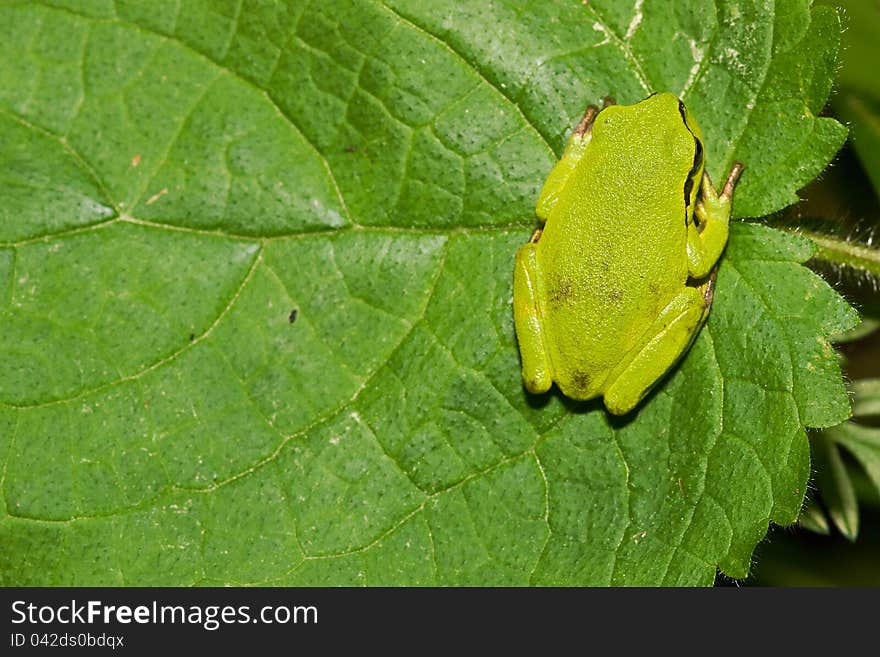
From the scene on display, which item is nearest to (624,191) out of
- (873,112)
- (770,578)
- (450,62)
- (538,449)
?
(450,62)

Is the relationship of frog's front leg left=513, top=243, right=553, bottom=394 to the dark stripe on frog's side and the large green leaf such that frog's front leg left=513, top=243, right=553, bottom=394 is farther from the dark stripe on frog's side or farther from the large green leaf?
the dark stripe on frog's side

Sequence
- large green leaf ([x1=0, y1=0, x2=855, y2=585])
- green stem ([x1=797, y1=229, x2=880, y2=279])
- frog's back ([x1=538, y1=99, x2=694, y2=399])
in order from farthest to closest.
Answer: green stem ([x1=797, y1=229, x2=880, y2=279])
large green leaf ([x1=0, y1=0, x2=855, y2=585])
frog's back ([x1=538, y1=99, x2=694, y2=399])

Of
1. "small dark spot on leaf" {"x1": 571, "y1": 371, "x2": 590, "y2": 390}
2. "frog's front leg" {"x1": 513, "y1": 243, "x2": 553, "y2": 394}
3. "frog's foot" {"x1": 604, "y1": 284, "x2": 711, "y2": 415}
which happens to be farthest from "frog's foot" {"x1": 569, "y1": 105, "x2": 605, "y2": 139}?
"small dark spot on leaf" {"x1": 571, "y1": 371, "x2": 590, "y2": 390}

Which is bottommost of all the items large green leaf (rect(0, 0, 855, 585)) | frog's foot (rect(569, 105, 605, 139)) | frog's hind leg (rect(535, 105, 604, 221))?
large green leaf (rect(0, 0, 855, 585))

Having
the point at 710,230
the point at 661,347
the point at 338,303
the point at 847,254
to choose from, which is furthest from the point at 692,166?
the point at 338,303

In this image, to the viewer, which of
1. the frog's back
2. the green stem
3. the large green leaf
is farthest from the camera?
the green stem

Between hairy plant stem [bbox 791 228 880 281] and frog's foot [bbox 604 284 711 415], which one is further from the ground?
hairy plant stem [bbox 791 228 880 281]

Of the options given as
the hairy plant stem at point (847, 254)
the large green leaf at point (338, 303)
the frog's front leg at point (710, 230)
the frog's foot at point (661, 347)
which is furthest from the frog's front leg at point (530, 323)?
the hairy plant stem at point (847, 254)

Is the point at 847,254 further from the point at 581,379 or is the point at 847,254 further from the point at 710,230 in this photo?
the point at 581,379

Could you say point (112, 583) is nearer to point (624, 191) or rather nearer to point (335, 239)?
point (335, 239)
